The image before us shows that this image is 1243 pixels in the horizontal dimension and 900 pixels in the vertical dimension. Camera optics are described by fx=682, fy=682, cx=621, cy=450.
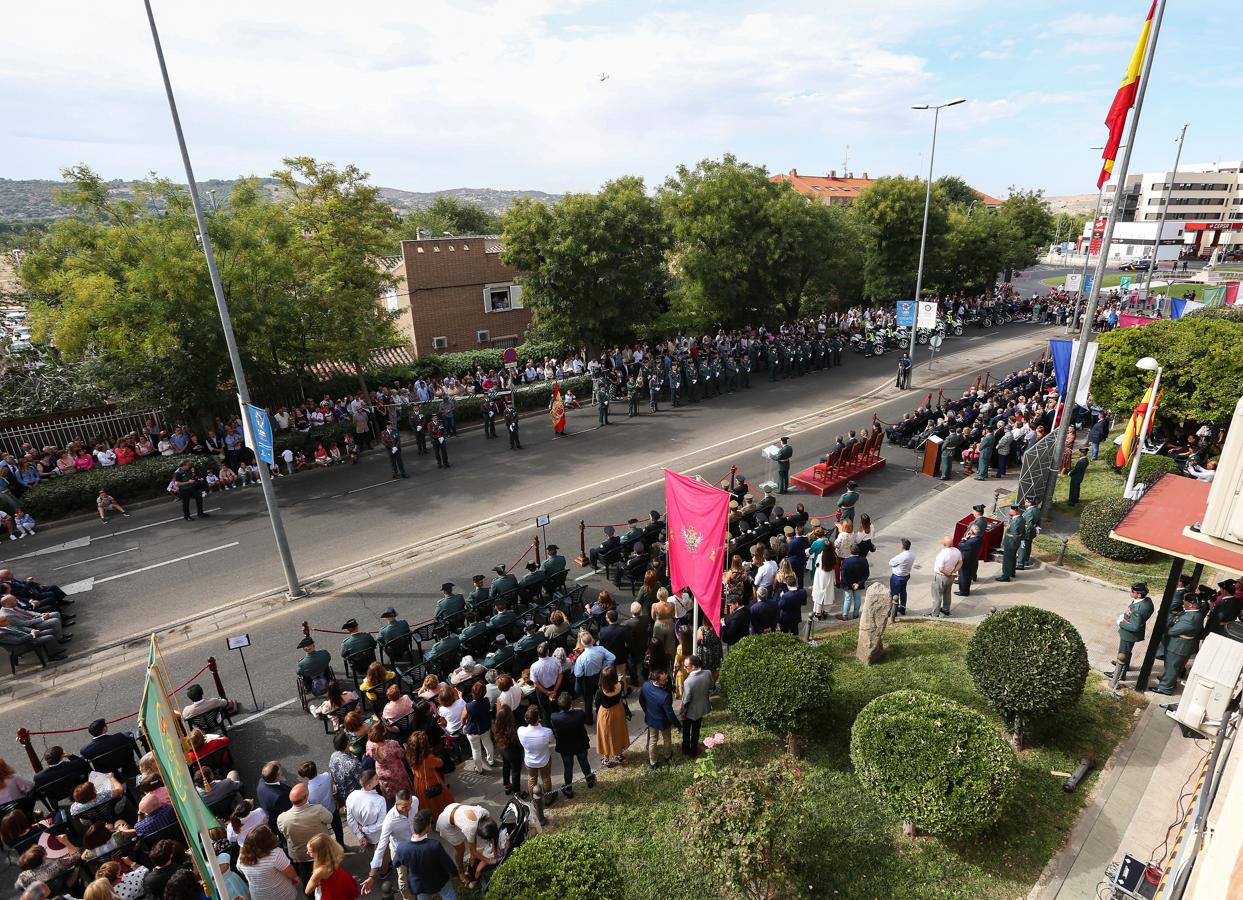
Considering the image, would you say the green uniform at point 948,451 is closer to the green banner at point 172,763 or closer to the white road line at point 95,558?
the green banner at point 172,763

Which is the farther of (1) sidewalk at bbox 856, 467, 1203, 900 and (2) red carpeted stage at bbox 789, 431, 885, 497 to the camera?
(2) red carpeted stage at bbox 789, 431, 885, 497

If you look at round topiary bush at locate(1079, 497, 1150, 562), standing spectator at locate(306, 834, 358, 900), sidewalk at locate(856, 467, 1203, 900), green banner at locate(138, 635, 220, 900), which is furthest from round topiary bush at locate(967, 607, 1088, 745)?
green banner at locate(138, 635, 220, 900)

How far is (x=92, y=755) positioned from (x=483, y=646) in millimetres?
4843

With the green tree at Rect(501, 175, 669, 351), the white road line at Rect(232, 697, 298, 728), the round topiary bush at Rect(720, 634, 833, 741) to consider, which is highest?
the green tree at Rect(501, 175, 669, 351)

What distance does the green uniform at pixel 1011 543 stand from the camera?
12555 millimetres

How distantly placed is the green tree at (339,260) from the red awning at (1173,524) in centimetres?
2121

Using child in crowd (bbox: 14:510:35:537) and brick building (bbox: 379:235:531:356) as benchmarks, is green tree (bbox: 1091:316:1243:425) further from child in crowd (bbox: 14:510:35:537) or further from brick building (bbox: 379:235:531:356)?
child in crowd (bbox: 14:510:35:537)

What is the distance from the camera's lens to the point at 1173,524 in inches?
330

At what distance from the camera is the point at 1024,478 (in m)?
15.4

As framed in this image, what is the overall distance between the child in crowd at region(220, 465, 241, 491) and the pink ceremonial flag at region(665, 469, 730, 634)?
50.6ft

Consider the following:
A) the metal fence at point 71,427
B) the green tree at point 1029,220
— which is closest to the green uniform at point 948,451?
the metal fence at point 71,427

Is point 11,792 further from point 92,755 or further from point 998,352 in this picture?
point 998,352

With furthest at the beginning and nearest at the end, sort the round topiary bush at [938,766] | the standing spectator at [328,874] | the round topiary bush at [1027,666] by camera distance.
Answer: the round topiary bush at [1027,666] → the round topiary bush at [938,766] → the standing spectator at [328,874]

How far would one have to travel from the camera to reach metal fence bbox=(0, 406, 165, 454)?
61.9 ft
